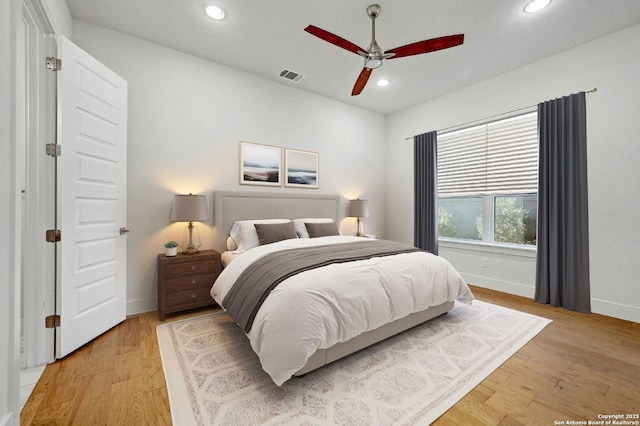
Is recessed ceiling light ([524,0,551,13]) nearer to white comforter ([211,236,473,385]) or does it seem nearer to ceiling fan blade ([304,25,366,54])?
ceiling fan blade ([304,25,366,54])

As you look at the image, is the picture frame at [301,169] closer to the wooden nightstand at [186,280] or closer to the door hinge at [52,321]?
the wooden nightstand at [186,280]

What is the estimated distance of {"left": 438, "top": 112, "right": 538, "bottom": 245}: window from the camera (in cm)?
358

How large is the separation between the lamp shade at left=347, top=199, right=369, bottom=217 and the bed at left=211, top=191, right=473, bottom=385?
4.24 feet

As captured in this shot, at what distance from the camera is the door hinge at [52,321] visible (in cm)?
203

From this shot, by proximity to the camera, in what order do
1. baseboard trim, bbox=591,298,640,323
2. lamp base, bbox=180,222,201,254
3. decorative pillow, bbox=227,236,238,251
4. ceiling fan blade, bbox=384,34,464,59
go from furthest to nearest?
decorative pillow, bbox=227,236,238,251 → lamp base, bbox=180,222,201,254 → baseboard trim, bbox=591,298,640,323 → ceiling fan blade, bbox=384,34,464,59

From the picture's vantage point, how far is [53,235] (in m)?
2.04

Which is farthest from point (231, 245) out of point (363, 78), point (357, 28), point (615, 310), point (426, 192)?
point (615, 310)

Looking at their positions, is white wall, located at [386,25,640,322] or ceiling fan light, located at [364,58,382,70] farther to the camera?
white wall, located at [386,25,640,322]

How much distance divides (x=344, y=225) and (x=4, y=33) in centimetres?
412

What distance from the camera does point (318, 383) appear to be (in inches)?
70.1

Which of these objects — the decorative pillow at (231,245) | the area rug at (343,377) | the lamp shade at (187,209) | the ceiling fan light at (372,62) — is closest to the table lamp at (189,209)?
the lamp shade at (187,209)

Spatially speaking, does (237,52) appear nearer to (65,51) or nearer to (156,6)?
(156,6)

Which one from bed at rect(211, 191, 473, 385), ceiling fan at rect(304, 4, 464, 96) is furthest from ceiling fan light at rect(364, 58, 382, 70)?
bed at rect(211, 191, 473, 385)

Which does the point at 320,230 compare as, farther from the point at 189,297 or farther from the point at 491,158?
the point at 491,158
